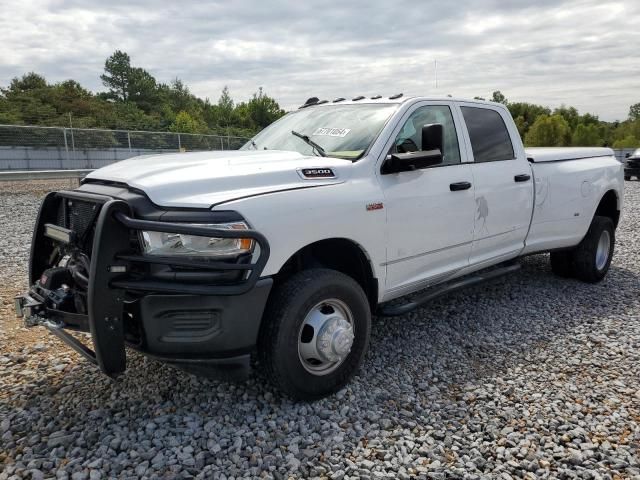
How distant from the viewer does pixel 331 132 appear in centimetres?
391

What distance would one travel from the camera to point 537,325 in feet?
14.8

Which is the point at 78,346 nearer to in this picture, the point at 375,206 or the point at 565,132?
the point at 375,206

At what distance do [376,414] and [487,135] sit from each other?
9.28ft

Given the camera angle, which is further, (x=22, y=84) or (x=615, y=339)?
(x=22, y=84)

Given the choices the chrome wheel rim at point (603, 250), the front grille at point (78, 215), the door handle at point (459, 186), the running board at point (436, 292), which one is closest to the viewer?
the front grille at point (78, 215)

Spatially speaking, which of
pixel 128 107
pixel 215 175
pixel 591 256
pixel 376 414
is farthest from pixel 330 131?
pixel 128 107

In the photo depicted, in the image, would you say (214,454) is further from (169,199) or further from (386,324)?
(386,324)

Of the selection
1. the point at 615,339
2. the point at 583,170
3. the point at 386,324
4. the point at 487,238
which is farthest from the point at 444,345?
the point at 583,170

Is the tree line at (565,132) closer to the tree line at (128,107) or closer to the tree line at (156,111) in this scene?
the tree line at (156,111)

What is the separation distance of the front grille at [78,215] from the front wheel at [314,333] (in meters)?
1.10

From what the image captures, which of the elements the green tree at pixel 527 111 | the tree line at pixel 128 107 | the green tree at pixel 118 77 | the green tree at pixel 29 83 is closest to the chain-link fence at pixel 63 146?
the tree line at pixel 128 107

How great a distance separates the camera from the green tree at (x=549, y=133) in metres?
57.7

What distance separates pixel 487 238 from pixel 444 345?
1023mm

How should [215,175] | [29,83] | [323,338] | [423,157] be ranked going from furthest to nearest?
[29,83] → [423,157] → [323,338] → [215,175]
